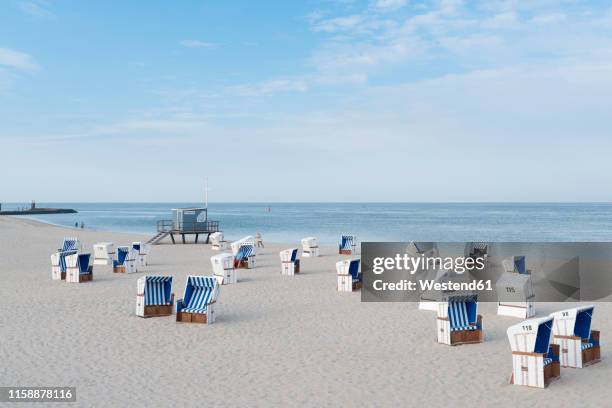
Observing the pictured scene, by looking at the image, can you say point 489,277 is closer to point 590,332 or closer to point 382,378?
point 590,332

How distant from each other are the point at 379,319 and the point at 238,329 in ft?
10.7

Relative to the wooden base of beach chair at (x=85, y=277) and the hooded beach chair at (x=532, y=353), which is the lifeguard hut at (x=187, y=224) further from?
the hooded beach chair at (x=532, y=353)

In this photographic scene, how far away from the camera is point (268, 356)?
32.2 feet

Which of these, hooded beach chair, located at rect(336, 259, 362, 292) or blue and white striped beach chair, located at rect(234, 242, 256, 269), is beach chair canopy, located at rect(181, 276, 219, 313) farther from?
Result: blue and white striped beach chair, located at rect(234, 242, 256, 269)

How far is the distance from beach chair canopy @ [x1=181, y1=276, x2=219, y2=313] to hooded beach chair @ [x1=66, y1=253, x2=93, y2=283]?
7.13 meters

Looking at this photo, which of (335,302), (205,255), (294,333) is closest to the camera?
(294,333)

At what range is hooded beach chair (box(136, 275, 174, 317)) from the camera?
12898 mm

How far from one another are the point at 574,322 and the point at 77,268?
1476cm

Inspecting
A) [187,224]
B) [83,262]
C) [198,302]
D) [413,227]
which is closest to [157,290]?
[198,302]

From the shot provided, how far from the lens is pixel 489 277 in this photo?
20.4 m

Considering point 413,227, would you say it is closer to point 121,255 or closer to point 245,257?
point 245,257

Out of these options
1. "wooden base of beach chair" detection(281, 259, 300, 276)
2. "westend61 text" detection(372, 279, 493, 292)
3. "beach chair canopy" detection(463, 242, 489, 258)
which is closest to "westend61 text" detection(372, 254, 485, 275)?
"beach chair canopy" detection(463, 242, 489, 258)

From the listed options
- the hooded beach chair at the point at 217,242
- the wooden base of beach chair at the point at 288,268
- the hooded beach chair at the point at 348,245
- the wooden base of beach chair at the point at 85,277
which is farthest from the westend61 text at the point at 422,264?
the hooded beach chair at the point at 217,242

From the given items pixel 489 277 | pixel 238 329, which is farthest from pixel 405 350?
pixel 489 277
